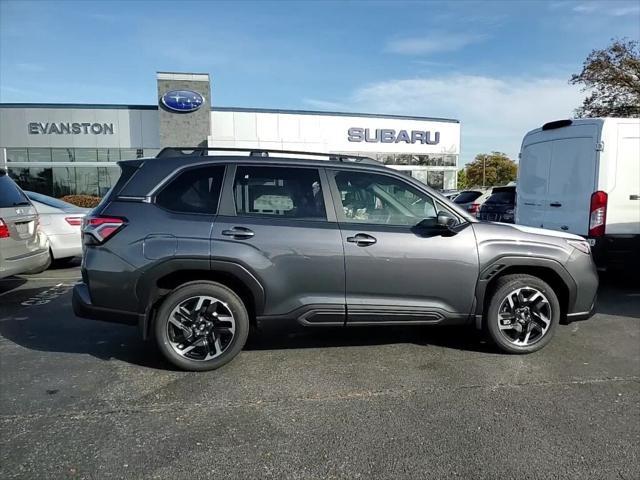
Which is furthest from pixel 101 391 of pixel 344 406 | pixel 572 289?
pixel 572 289

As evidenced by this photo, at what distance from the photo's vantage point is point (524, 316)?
4340mm

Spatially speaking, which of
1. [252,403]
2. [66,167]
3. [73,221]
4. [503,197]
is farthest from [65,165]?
[252,403]

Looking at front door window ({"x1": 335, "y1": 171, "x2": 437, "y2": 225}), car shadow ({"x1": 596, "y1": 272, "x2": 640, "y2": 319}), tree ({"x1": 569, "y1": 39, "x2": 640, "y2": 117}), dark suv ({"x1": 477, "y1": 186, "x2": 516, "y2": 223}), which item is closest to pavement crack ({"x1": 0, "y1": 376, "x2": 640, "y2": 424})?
front door window ({"x1": 335, "y1": 171, "x2": 437, "y2": 225})

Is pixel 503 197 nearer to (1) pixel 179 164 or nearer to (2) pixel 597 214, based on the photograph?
(2) pixel 597 214

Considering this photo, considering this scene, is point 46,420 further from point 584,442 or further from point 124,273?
point 584,442

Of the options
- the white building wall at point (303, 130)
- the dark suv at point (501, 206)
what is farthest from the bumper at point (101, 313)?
the white building wall at point (303, 130)

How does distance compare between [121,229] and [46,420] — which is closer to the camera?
[46,420]

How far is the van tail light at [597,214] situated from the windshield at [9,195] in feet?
25.0

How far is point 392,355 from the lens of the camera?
433cm

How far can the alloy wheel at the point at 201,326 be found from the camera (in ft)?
12.7

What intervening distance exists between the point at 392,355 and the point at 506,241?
1450 mm

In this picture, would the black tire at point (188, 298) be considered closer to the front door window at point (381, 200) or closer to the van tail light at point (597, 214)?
the front door window at point (381, 200)

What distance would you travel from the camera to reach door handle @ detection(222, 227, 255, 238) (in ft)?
12.6

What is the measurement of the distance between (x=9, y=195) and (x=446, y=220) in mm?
5655
